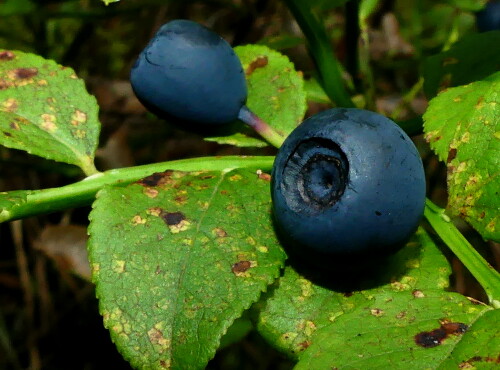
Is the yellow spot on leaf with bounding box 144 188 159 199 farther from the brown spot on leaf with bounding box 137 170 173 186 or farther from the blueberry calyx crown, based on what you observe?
the blueberry calyx crown

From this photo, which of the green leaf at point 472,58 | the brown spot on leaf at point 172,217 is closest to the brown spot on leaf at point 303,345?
the brown spot on leaf at point 172,217

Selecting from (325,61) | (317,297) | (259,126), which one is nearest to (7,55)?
(259,126)

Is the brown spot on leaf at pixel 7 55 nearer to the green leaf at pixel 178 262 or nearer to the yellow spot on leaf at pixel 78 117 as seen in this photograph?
the yellow spot on leaf at pixel 78 117

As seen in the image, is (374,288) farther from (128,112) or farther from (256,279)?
(128,112)

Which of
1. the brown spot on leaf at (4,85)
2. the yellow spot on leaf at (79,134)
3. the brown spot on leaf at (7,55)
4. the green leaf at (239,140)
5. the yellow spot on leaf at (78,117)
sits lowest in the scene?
the green leaf at (239,140)

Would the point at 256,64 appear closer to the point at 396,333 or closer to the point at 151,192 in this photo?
the point at 151,192

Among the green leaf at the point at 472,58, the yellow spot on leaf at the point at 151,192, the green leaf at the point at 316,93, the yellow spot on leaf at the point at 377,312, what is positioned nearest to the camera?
the yellow spot on leaf at the point at 377,312

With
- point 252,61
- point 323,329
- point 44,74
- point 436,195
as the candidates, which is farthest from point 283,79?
point 436,195
